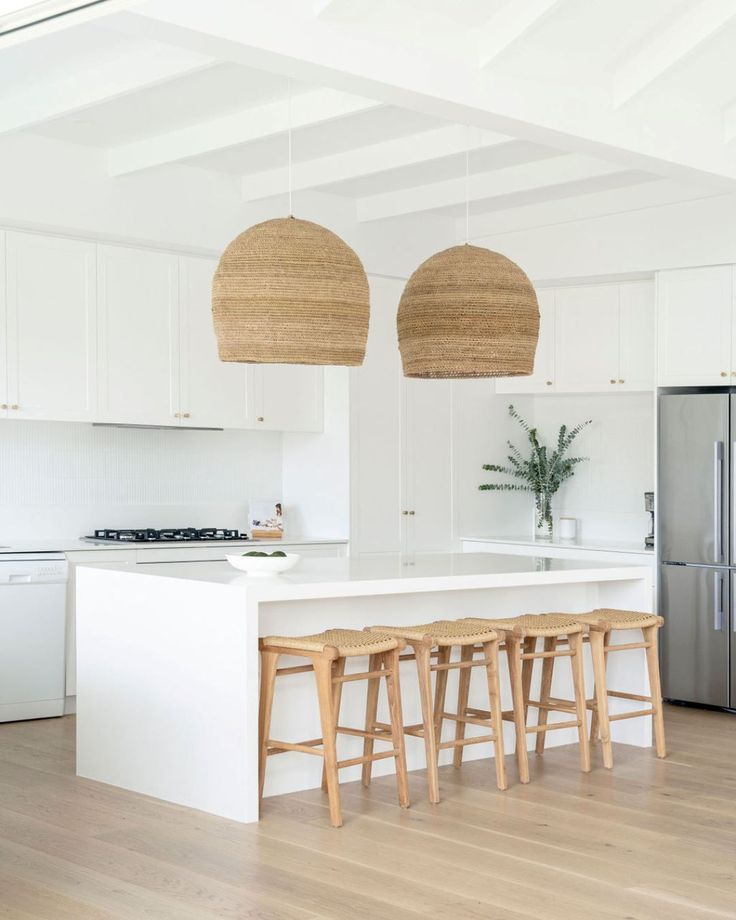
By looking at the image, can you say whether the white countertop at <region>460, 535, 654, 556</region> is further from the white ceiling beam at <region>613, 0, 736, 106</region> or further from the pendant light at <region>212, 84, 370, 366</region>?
the pendant light at <region>212, 84, 370, 366</region>

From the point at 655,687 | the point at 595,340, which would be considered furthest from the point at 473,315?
the point at 595,340

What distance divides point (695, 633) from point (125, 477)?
323cm

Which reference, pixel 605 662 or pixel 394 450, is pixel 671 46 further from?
pixel 394 450

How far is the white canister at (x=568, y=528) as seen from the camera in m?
7.75

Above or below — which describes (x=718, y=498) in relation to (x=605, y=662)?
→ above

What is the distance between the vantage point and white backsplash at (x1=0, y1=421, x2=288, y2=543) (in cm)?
656

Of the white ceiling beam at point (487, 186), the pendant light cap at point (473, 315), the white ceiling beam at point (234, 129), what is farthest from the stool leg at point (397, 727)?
the white ceiling beam at point (487, 186)

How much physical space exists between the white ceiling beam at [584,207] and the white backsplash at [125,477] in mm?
1847

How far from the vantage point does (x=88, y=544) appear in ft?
20.8

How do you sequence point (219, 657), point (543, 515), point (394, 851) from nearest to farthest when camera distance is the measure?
point (394, 851) < point (219, 657) < point (543, 515)

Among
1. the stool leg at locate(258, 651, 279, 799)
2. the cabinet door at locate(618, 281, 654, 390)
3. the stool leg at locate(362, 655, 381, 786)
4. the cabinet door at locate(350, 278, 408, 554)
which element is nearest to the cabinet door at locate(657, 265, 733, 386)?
the cabinet door at locate(618, 281, 654, 390)

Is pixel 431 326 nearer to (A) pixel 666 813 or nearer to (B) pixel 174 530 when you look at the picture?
(A) pixel 666 813

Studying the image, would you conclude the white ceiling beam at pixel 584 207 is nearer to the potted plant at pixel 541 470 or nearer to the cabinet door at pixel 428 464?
→ the cabinet door at pixel 428 464

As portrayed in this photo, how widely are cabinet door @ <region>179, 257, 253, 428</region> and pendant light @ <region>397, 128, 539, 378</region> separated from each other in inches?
86.7
